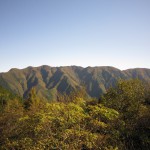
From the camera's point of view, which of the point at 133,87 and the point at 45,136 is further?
the point at 133,87

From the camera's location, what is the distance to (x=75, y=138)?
39.4 feet

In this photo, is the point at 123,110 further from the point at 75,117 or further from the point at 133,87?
the point at 75,117

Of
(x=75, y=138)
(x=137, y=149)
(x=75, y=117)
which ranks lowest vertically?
(x=137, y=149)

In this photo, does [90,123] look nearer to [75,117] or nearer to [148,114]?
A: [75,117]

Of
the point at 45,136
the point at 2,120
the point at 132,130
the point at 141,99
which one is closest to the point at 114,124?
the point at 132,130

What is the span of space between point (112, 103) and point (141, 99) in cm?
412

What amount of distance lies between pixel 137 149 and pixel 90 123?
6.39 metres

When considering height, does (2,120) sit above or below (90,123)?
below

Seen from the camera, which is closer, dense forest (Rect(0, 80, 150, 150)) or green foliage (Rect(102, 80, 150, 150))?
dense forest (Rect(0, 80, 150, 150))

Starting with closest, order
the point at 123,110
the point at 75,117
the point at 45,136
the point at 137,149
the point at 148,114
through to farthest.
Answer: the point at 45,136, the point at 75,117, the point at 137,149, the point at 148,114, the point at 123,110

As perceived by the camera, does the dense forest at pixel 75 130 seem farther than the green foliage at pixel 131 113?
No

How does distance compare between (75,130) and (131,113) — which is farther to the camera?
(131,113)

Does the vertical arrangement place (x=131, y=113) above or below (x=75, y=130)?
below

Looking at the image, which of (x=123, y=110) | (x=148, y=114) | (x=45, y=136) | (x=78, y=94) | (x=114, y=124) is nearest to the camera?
(x=45, y=136)
